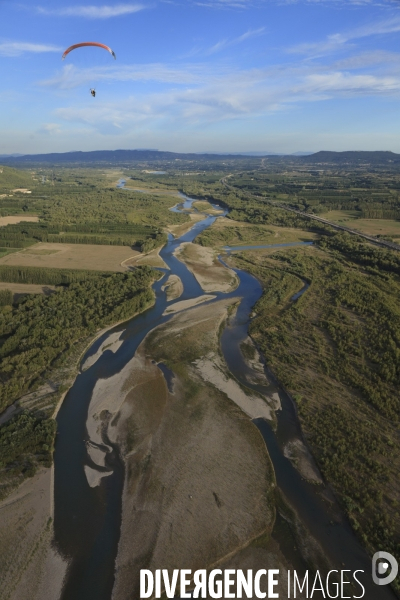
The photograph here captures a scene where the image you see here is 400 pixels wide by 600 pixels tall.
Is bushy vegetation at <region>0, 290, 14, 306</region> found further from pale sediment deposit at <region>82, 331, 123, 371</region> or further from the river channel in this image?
the river channel

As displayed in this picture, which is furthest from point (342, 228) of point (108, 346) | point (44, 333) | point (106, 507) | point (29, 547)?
point (29, 547)

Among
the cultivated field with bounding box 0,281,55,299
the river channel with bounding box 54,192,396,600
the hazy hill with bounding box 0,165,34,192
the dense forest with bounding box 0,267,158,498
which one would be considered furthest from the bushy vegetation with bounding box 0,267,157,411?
the hazy hill with bounding box 0,165,34,192

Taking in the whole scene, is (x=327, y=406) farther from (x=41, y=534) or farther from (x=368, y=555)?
(x=41, y=534)

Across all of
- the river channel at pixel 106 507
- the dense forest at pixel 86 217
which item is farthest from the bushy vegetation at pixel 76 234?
the river channel at pixel 106 507

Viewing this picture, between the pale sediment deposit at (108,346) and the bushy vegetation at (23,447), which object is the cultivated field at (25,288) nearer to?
the pale sediment deposit at (108,346)

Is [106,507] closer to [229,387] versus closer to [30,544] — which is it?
[30,544]
